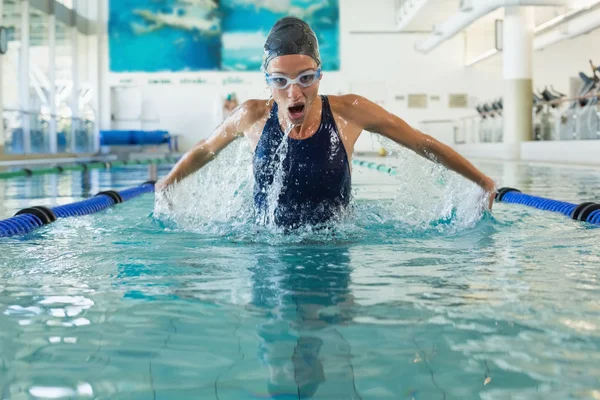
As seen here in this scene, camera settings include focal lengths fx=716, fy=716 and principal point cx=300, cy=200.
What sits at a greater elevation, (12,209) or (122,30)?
(122,30)

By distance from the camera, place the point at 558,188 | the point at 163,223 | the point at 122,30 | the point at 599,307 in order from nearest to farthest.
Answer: the point at 599,307, the point at 163,223, the point at 558,188, the point at 122,30

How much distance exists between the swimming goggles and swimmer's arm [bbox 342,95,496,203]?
0.29 m

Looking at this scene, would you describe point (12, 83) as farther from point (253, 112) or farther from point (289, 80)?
point (289, 80)

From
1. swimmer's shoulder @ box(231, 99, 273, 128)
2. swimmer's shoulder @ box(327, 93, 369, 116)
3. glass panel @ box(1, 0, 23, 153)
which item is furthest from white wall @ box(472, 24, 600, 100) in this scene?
swimmer's shoulder @ box(231, 99, 273, 128)

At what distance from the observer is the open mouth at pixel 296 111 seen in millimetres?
2816

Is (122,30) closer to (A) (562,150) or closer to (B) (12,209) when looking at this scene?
(A) (562,150)

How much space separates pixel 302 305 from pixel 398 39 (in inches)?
792

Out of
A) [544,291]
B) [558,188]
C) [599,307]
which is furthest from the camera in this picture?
[558,188]

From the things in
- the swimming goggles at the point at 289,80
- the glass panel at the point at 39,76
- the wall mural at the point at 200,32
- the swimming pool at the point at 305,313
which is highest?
the wall mural at the point at 200,32

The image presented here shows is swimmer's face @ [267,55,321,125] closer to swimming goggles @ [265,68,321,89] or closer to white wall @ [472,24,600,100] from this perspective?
swimming goggles @ [265,68,321,89]

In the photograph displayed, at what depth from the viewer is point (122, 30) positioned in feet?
67.6

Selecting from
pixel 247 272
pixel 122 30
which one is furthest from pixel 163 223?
pixel 122 30

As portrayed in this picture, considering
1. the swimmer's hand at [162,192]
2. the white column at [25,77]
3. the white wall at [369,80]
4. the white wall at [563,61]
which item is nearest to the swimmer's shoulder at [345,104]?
the swimmer's hand at [162,192]

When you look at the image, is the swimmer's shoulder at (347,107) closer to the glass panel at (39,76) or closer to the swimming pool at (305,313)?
the swimming pool at (305,313)
